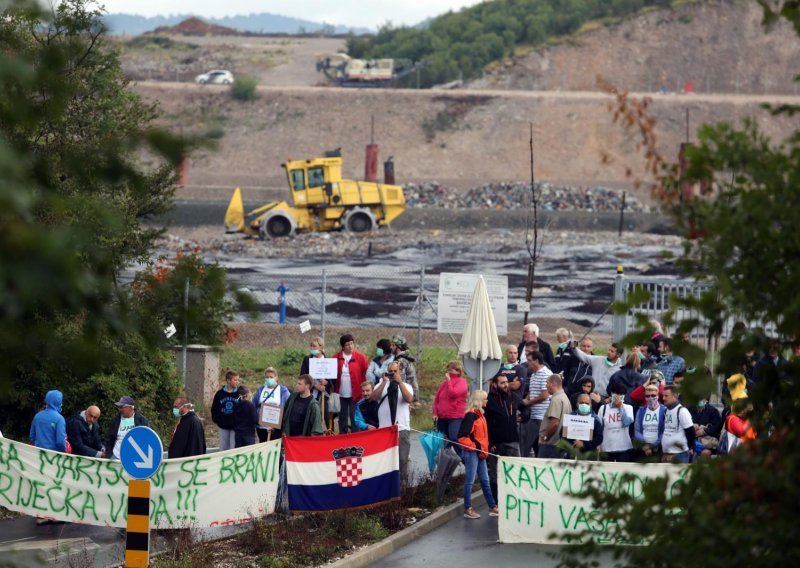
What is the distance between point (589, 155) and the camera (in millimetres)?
87062

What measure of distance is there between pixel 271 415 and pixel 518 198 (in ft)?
191

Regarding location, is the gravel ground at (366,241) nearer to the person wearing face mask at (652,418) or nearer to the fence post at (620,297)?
the fence post at (620,297)

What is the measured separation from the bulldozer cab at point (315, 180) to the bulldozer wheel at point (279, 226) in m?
0.85

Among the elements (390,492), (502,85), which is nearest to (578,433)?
(390,492)

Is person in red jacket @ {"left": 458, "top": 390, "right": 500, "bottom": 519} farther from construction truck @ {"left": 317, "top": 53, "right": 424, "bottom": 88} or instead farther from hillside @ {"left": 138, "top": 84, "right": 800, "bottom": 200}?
construction truck @ {"left": 317, "top": 53, "right": 424, "bottom": 88}

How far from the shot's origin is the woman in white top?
14.4 m

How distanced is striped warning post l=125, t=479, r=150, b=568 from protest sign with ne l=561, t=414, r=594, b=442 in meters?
5.13

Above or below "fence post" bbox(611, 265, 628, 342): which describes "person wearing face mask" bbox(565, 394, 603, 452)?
below

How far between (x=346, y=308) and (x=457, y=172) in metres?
54.4

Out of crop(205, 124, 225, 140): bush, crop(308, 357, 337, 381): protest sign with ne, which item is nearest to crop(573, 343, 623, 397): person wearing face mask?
crop(308, 357, 337, 381): protest sign with ne

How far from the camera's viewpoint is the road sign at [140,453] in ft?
36.8

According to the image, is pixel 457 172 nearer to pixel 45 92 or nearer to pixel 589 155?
pixel 589 155

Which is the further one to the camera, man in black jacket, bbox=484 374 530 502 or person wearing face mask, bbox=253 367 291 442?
person wearing face mask, bbox=253 367 291 442

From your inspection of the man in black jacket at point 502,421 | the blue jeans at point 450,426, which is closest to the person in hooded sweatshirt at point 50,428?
the blue jeans at point 450,426
